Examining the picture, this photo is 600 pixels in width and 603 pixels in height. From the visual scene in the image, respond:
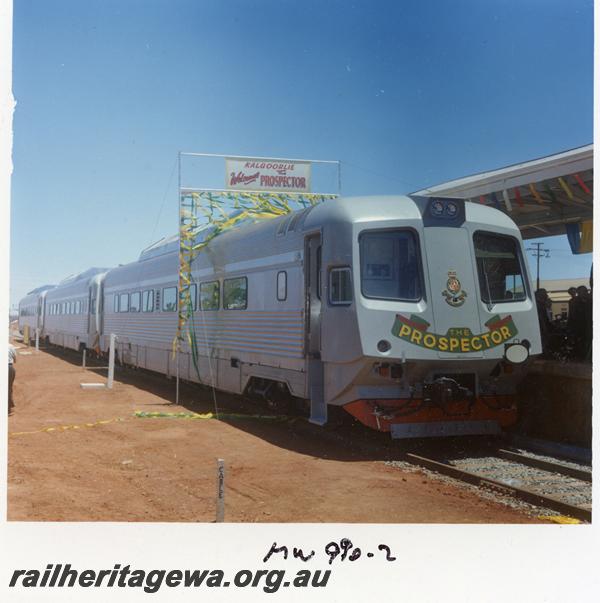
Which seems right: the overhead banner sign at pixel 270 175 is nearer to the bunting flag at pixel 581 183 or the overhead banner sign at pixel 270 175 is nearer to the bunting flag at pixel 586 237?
the bunting flag at pixel 586 237

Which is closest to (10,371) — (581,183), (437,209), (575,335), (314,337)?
(314,337)

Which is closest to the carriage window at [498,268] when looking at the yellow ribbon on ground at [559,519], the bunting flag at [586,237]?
the bunting flag at [586,237]

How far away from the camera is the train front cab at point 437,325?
28.0 ft

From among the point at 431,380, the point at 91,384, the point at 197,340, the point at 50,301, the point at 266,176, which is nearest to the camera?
the point at 431,380

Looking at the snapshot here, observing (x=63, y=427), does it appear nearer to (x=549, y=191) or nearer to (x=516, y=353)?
(x=516, y=353)

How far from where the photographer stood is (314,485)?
749 cm

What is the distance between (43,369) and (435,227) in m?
16.4

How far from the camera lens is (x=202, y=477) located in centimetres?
790

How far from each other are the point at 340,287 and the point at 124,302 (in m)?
12.9

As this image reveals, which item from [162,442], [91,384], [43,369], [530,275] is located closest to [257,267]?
[162,442]

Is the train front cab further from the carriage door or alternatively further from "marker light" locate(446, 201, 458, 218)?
the carriage door

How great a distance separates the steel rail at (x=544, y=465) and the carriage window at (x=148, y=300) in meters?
10.6

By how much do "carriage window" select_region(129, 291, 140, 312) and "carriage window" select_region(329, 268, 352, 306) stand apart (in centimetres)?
1079

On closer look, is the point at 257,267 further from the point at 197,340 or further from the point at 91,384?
the point at 91,384
